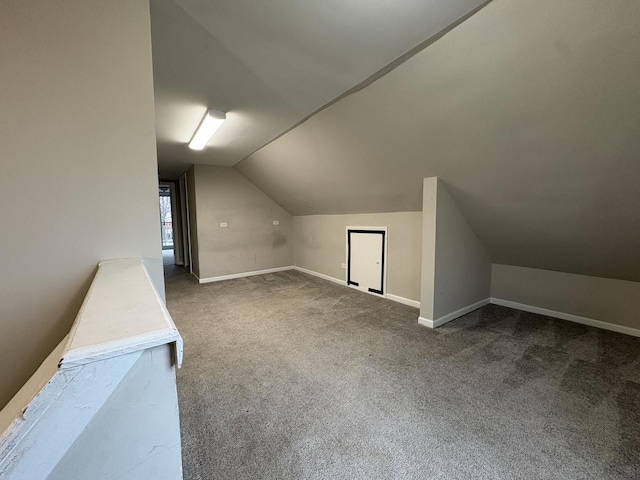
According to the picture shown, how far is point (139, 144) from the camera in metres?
1.39

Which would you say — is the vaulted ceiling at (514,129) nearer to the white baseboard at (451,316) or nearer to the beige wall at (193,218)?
the white baseboard at (451,316)

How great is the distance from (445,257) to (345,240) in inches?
82.2

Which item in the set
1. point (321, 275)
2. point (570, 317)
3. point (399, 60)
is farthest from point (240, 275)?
point (570, 317)

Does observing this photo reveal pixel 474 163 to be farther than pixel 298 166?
No

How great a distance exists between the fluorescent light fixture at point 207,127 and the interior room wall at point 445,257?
240 centimetres

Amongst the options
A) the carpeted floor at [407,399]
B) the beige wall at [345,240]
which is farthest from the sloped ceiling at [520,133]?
the carpeted floor at [407,399]

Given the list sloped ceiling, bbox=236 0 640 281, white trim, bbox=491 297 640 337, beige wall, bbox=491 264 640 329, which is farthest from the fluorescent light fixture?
white trim, bbox=491 297 640 337

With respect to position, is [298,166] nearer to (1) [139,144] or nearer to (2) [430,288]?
(2) [430,288]

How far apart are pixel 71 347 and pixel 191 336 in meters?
2.94

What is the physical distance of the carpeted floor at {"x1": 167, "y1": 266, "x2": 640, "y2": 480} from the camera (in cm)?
150

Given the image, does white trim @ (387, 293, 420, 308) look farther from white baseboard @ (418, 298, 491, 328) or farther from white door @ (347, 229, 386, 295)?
white baseboard @ (418, 298, 491, 328)

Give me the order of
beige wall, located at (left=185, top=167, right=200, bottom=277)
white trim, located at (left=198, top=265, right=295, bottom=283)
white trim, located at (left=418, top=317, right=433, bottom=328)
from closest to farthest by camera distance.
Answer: white trim, located at (left=418, top=317, right=433, bottom=328) → beige wall, located at (left=185, top=167, right=200, bottom=277) → white trim, located at (left=198, top=265, right=295, bottom=283)

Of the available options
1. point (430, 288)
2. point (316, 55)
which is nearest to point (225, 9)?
point (316, 55)

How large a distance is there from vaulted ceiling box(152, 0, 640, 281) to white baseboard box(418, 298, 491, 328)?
0.68 meters
